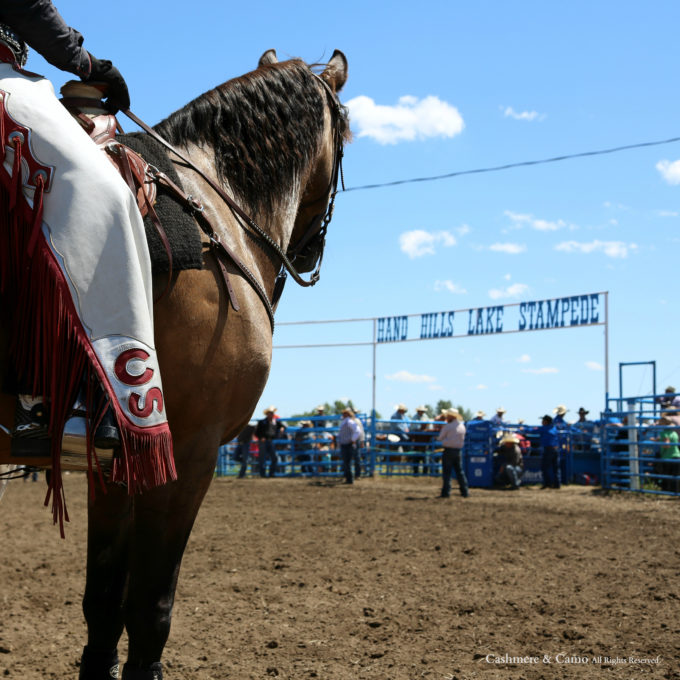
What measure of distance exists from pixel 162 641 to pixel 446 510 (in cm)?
1029

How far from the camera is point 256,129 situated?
310 cm

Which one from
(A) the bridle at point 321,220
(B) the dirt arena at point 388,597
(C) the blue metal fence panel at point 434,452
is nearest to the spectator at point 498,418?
(C) the blue metal fence panel at point 434,452

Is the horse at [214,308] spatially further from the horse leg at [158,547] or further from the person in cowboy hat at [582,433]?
the person in cowboy hat at [582,433]

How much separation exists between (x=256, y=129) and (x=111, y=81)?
66 centimetres

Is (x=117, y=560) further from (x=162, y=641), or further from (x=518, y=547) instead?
(x=518, y=547)

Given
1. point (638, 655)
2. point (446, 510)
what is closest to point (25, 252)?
point (638, 655)

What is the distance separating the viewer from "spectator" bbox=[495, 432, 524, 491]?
57.3 ft

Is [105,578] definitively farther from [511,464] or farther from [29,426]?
[511,464]

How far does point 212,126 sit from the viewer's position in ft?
9.93

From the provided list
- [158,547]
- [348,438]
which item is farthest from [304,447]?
[158,547]

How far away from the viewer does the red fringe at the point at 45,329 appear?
7.04ft

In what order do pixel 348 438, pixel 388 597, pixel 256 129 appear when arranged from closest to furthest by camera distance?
pixel 256 129 → pixel 388 597 → pixel 348 438

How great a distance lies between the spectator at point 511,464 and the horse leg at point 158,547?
15665mm

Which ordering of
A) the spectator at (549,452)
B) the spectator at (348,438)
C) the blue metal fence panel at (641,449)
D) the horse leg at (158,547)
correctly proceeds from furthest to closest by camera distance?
the spectator at (348,438), the spectator at (549,452), the blue metal fence panel at (641,449), the horse leg at (158,547)
